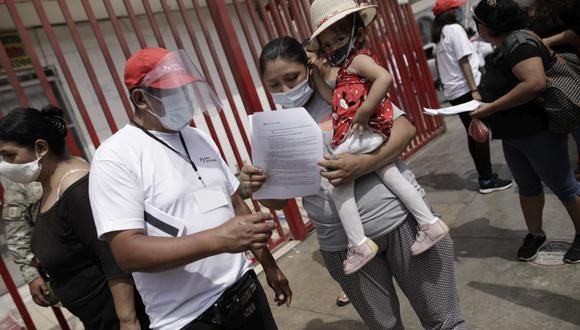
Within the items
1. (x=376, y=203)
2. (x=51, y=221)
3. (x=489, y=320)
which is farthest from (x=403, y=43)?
(x=51, y=221)

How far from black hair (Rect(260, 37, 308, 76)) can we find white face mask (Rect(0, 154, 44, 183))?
1180 mm

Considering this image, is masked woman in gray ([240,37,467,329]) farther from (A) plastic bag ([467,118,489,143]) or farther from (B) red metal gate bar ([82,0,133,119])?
(B) red metal gate bar ([82,0,133,119])

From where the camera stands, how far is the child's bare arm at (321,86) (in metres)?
1.78

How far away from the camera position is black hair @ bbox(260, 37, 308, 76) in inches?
66.6

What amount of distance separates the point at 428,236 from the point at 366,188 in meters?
0.32

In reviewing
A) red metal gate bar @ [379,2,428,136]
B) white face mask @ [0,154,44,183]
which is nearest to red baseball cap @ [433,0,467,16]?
red metal gate bar @ [379,2,428,136]

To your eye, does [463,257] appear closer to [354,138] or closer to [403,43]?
[354,138]

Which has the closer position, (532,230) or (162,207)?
(162,207)

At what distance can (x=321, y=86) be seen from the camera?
179 centimetres

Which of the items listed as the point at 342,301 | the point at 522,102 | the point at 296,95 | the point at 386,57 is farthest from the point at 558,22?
the point at 386,57

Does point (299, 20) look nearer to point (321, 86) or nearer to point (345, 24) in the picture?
point (345, 24)

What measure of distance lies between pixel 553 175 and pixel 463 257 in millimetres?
915

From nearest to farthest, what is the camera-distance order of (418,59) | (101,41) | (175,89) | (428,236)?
(175,89)
(428,236)
(101,41)
(418,59)

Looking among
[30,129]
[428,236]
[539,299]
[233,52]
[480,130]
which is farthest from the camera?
[233,52]
